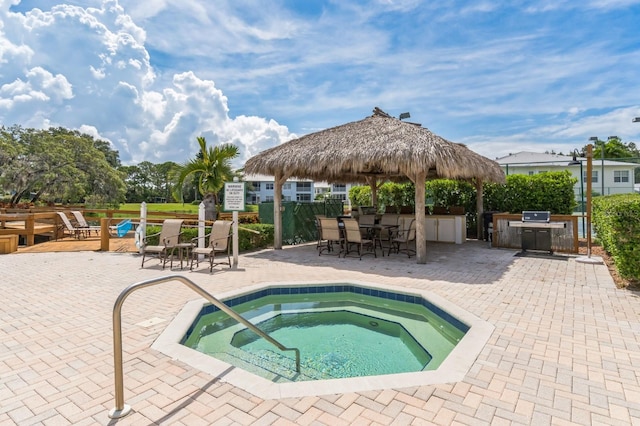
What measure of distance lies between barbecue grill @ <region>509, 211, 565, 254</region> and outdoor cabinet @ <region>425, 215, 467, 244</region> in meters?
2.49

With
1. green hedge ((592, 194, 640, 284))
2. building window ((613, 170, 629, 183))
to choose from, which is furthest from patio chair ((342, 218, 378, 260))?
building window ((613, 170, 629, 183))

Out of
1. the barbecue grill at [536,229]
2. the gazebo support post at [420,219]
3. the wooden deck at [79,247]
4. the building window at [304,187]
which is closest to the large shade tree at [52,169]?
the wooden deck at [79,247]

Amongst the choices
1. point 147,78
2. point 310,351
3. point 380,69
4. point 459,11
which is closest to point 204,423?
point 310,351

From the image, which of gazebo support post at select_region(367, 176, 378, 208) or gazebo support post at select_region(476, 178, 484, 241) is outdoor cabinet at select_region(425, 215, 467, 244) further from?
gazebo support post at select_region(367, 176, 378, 208)

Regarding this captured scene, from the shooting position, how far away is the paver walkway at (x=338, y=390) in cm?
230

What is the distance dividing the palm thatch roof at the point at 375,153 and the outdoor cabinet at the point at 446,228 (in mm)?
1833

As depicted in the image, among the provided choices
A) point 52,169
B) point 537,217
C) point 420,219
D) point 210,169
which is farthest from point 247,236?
point 52,169

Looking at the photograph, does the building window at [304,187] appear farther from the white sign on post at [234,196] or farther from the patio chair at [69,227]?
the white sign on post at [234,196]

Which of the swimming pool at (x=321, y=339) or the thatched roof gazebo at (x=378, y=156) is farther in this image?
the thatched roof gazebo at (x=378, y=156)

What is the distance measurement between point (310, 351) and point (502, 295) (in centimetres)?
331

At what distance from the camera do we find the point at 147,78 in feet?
45.3

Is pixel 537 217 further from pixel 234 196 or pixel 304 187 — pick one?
pixel 304 187

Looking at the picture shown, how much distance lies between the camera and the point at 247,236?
10.2 meters

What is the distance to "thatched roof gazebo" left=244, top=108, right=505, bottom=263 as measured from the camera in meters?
7.89
